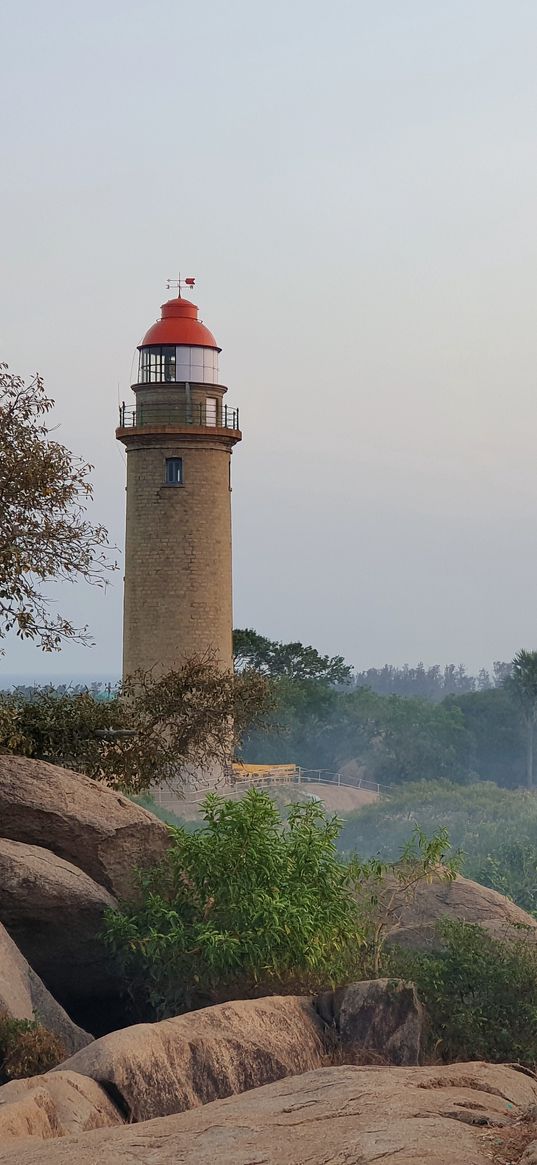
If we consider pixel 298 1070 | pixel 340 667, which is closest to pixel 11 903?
pixel 298 1070

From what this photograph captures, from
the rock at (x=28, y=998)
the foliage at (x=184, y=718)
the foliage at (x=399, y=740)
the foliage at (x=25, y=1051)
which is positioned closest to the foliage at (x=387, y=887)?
the rock at (x=28, y=998)

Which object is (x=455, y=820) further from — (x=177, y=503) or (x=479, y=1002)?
(x=479, y=1002)

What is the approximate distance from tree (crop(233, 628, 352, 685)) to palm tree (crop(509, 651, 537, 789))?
497 inches

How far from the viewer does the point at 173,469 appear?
34.9 metres

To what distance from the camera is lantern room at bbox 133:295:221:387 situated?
3522 centimetres

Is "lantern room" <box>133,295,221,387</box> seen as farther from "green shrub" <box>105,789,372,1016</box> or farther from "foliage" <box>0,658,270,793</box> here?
"green shrub" <box>105,789,372,1016</box>

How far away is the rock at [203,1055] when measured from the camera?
9.66m

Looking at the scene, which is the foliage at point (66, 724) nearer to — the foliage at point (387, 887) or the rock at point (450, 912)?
the foliage at point (387, 887)

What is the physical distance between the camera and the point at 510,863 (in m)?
41.0

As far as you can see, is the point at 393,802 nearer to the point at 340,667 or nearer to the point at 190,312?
the point at 340,667

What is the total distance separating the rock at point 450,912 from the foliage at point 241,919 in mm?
1527

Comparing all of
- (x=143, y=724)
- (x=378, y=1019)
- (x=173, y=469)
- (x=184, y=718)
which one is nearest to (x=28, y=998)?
(x=378, y=1019)

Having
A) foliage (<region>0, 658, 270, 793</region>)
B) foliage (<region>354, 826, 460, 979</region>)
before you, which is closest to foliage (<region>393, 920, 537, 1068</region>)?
foliage (<region>354, 826, 460, 979</region>)

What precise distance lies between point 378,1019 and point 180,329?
2606cm
